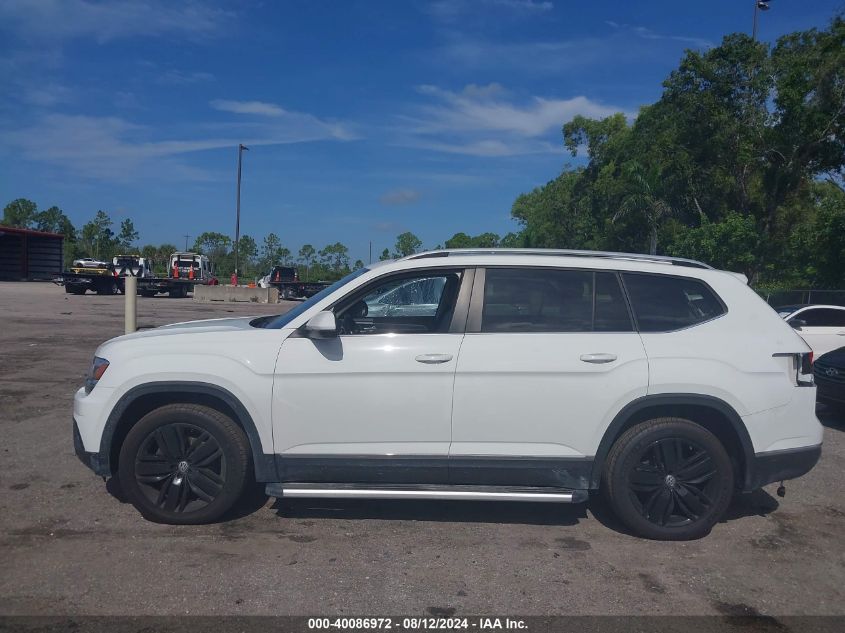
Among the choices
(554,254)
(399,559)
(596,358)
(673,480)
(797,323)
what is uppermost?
(554,254)

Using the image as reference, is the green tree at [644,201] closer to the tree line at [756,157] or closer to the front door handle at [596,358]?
the tree line at [756,157]

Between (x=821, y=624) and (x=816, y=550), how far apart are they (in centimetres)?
110

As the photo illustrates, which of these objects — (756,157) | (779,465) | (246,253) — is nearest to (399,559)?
(779,465)

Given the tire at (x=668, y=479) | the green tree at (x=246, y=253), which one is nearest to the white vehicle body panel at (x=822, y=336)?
the tire at (x=668, y=479)

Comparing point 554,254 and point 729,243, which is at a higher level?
point 729,243

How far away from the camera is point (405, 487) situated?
14.7 ft

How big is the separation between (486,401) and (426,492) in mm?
700

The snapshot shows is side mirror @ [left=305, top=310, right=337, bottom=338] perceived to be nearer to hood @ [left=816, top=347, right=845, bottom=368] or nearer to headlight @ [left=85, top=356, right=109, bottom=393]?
headlight @ [left=85, top=356, right=109, bottom=393]

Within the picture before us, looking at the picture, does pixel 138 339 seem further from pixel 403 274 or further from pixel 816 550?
pixel 816 550

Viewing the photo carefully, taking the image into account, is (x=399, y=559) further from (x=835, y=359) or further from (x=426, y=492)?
(x=835, y=359)

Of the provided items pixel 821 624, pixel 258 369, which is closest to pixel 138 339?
pixel 258 369

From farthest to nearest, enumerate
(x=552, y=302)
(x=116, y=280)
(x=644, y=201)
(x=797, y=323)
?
(x=644, y=201) < (x=116, y=280) < (x=797, y=323) < (x=552, y=302)

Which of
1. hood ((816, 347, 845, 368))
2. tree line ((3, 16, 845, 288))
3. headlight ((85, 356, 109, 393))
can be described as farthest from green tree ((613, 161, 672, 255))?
headlight ((85, 356, 109, 393))

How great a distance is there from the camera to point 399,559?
13.8ft
